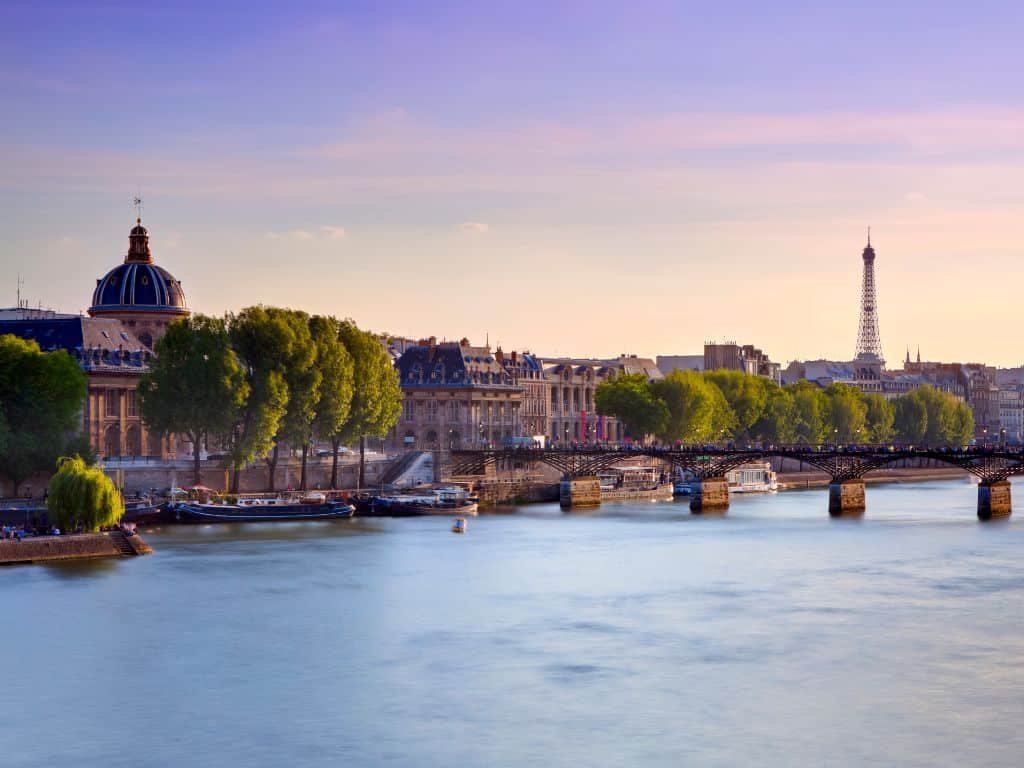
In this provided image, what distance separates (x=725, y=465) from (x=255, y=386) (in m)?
32.5

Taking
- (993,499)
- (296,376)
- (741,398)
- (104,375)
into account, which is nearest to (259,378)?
(296,376)

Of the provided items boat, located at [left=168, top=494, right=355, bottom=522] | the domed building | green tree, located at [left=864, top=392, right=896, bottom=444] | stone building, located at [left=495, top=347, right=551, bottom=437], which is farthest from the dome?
green tree, located at [left=864, top=392, right=896, bottom=444]

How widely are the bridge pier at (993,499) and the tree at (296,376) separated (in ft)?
113

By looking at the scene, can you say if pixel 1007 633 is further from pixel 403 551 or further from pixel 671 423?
pixel 671 423

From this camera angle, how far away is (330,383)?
95.3 meters

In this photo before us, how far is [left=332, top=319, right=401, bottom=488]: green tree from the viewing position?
98.6 metres

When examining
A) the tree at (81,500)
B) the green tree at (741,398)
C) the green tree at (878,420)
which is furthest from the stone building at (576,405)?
the tree at (81,500)

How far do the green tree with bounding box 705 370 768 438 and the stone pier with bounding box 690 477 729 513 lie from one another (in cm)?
3918

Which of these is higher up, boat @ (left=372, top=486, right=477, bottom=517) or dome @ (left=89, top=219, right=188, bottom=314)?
dome @ (left=89, top=219, right=188, bottom=314)

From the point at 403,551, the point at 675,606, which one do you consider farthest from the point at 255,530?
the point at 675,606

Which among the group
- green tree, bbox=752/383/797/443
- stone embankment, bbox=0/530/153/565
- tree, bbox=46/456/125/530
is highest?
green tree, bbox=752/383/797/443

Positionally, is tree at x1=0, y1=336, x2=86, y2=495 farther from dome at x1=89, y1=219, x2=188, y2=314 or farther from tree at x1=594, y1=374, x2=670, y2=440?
tree at x1=594, y1=374, x2=670, y2=440

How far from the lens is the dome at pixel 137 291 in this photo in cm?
11156

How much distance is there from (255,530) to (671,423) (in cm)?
5718
